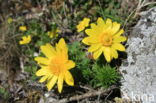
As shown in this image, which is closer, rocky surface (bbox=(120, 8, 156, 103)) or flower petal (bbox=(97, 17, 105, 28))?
rocky surface (bbox=(120, 8, 156, 103))

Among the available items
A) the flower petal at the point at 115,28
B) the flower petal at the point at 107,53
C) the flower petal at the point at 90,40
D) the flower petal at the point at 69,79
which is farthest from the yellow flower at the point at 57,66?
the flower petal at the point at 115,28

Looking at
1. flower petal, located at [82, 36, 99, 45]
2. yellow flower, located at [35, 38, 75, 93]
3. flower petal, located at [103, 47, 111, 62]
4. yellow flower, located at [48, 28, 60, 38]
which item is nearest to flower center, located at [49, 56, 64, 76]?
yellow flower, located at [35, 38, 75, 93]

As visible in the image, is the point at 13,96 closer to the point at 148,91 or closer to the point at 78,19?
the point at 78,19

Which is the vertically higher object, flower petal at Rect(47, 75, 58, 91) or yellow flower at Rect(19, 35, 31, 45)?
yellow flower at Rect(19, 35, 31, 45)

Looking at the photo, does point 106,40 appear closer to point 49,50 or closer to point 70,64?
point 70,64

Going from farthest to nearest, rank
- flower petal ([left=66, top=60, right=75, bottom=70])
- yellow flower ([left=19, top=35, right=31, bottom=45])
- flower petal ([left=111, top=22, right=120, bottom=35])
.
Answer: yellow flower ([left=19, top=35, right=31, bottom=45]) → flower petal ([left=111, top=22, right=120, bottom=35]) → flower petal ([left=66, top=60, right=75, bottom=70])

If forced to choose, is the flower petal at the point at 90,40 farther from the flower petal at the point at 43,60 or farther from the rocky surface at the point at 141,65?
the flower petal at the point at 43,60

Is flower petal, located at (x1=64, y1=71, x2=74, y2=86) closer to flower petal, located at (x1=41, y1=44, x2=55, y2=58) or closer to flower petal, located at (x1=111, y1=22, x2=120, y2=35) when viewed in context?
flower petal, located at (x1=41, y1=44, x2=55, y2=58)

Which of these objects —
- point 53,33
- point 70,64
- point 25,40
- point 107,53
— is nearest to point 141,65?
point 107,53
